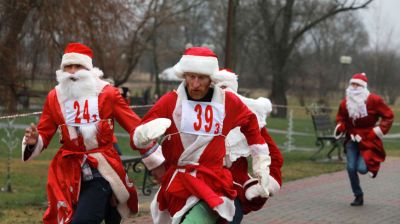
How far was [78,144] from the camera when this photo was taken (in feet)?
19.4

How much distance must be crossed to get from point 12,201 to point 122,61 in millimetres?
27612

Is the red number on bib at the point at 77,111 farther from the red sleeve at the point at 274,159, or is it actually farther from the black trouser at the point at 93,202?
the red sleeve at the point at 274,159

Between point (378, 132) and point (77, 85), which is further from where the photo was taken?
point (378, 132)

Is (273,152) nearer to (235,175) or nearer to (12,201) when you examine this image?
(235,175)

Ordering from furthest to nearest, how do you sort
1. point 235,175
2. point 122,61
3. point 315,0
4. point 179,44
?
point 179,44 → point 315,0 → point 122,61 → point 235,175

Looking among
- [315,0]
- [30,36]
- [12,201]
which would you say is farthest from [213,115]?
[315,0]

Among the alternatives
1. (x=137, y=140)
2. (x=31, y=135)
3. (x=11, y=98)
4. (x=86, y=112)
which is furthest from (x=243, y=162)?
(x=11, y=98)

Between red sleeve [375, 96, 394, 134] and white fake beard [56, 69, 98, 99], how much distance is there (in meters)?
5.47

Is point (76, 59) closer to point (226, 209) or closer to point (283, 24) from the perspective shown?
point (226, 209)

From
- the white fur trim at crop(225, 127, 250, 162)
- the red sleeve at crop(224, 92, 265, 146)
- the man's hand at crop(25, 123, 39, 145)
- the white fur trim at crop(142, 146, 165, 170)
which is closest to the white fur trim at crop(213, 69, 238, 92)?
the white fur trim at crop(225, 127, 250, 162)

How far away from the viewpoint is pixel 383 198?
11.2 m

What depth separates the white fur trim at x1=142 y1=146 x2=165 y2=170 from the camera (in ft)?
18.0

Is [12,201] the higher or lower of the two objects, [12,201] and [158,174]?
the lower

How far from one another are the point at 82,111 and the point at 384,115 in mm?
5672
